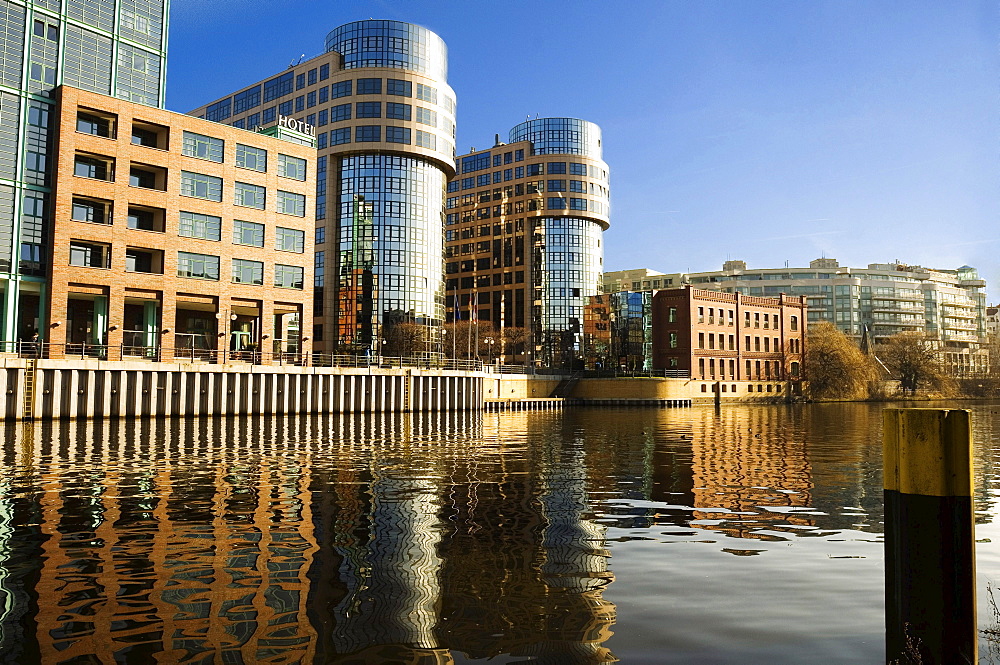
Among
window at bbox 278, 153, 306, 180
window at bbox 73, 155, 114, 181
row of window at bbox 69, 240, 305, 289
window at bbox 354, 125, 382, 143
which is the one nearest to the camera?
window at bbox 73, 155, 114, 181

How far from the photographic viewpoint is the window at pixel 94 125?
53844mm

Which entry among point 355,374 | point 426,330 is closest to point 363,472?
point 355,374

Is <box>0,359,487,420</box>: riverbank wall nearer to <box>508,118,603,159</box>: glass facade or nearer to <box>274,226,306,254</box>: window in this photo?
<box>274,226,306,254</box>: window

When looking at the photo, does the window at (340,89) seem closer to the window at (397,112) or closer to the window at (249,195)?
the window at (397,112)

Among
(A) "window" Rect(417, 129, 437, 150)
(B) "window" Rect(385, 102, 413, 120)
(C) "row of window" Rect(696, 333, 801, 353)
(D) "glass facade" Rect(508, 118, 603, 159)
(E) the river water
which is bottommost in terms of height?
(E) the river water

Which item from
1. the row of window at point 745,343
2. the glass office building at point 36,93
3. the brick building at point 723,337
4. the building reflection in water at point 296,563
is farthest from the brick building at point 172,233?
the row of window at point 745,343

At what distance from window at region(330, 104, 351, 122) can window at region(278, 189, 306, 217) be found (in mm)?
51482

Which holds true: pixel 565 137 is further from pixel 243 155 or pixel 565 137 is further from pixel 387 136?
pixel 243 155

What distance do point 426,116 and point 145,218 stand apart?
63.4 m

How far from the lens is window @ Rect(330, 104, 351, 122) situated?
114769mm

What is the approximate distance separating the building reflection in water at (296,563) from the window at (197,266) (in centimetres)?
3809

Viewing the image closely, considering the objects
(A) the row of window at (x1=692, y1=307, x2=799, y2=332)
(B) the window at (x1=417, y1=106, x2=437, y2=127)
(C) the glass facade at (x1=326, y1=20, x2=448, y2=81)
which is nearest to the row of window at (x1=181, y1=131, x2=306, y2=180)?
(B) the window at (x1=417, y1=106, x2=437, y2=127)

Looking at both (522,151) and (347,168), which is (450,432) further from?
(522,151)

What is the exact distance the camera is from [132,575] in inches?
369
